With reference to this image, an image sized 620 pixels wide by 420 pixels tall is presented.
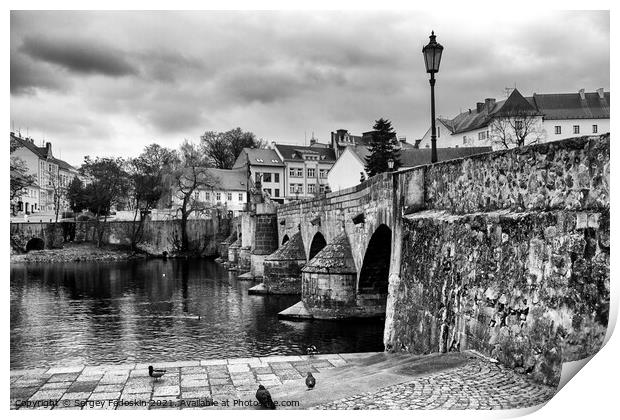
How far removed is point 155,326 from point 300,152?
44.3 meters

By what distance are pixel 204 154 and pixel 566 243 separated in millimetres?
55650

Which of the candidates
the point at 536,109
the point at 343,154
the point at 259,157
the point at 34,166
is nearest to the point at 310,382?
the point at 34,166

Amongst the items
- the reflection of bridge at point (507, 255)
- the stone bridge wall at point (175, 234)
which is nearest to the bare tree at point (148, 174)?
the stone bridge wall at point (175, 234)

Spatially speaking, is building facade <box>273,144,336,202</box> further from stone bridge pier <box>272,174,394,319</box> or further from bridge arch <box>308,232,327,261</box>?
stone bridge pier <box>272,174,394,319</box>

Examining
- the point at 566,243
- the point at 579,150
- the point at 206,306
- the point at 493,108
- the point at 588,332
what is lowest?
the point at 206,306

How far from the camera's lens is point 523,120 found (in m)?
34.7

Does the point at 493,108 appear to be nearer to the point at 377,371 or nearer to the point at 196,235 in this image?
the point at 196,235

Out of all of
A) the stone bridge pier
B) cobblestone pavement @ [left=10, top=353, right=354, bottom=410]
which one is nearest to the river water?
the stone bridge pier

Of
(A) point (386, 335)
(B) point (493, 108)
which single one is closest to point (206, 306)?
(A) point (386, 335)

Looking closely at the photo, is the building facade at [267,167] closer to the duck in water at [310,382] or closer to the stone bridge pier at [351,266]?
the stone bridge pier at [351,266]

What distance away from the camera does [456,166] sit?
936 cm

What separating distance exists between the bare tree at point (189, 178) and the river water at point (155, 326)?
20.7 metres

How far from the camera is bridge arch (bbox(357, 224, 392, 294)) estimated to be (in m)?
16.3

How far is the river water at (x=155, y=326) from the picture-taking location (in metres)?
14.8
